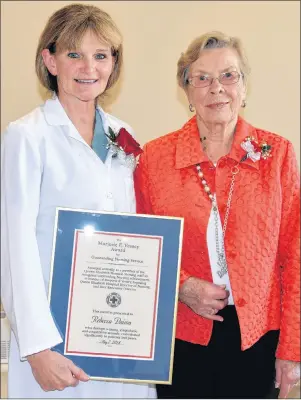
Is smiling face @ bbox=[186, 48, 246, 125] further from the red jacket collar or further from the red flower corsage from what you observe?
the red flower corsage

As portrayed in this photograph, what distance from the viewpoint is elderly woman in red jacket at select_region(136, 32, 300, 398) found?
205cm

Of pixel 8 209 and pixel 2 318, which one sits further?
pixel 2 318

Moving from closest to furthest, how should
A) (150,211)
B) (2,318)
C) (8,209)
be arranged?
(8,209) < (150,211) < (2,318)

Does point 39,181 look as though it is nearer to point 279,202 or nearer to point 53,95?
point 53,95

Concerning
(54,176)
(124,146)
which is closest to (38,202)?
(54,176)

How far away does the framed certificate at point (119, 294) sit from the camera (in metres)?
1.93

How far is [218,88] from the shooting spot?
2.05 metres

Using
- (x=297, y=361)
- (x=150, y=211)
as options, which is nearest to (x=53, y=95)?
(x=150, y=211)

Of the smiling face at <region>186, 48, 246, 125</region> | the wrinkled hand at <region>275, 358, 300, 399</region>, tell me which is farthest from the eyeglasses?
the wrinkled hand at <region>275, 358, 300, 399</region>

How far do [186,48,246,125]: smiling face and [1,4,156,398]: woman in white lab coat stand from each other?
0.28m

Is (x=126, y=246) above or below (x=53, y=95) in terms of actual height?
below

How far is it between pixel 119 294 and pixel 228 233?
42 centimetres

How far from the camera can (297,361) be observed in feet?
6.82

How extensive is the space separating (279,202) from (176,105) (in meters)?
0.90
